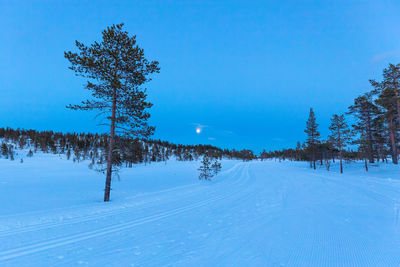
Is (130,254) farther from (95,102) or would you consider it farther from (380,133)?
(380,133)

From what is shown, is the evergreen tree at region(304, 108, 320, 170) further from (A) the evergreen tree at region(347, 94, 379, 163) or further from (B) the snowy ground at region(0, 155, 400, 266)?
(B) the snowy ground at region(0, 155, 400, 266)

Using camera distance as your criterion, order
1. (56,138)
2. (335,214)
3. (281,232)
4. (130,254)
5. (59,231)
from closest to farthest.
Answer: (130,254), (281,232), (59,231), (335,214), (56,138)

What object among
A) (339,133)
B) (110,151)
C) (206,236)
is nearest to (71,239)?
(206,236)

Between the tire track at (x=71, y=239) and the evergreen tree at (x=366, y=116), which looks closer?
the tire track at (x=71, y=239)

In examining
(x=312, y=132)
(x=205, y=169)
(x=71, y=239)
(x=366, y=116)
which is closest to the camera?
(x=71, y=239)

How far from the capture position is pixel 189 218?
630 cm

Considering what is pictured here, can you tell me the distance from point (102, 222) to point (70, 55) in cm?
891

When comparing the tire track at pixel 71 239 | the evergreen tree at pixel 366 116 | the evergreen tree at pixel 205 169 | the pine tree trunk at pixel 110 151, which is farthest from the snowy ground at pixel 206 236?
the evergreen tree at pixel 366 116

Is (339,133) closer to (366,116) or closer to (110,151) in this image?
(366,116)

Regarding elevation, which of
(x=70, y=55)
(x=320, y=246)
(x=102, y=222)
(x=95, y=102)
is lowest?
(x=102, y=222)

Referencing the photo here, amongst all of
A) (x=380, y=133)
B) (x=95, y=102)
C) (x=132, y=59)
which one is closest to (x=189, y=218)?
(x=95, y=102)

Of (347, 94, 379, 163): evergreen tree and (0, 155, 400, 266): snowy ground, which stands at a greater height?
(347, 94, 379, 163): evergreen tree

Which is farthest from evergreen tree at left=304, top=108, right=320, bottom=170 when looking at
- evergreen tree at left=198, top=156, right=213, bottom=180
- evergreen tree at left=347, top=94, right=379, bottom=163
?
evergreen tree at left=198, top=156, right=213, bottom=180

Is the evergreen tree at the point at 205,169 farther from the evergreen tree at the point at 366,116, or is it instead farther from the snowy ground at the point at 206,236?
the evergreen tree at the point at 366,116
